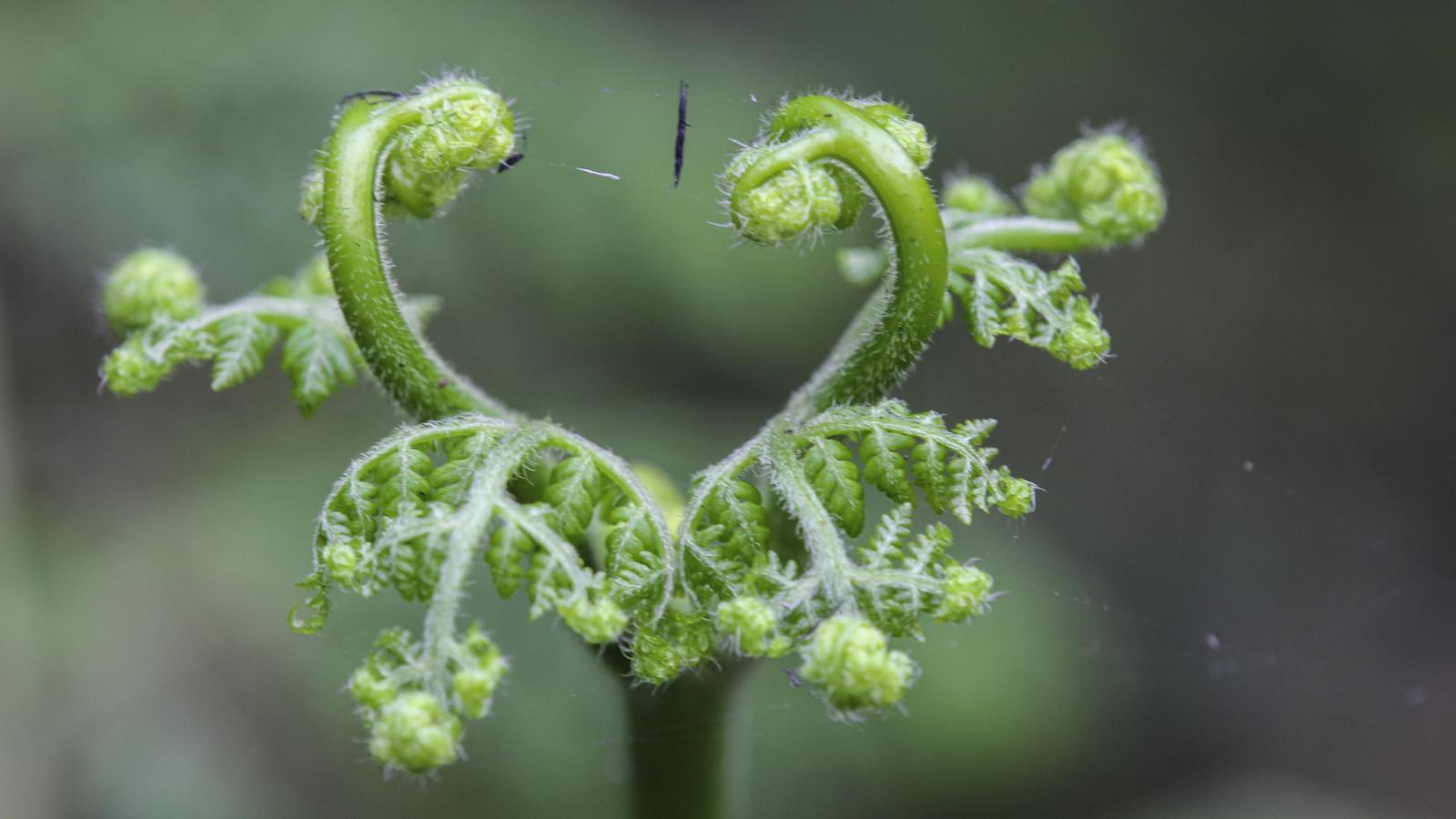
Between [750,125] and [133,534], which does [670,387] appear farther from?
[133,534]

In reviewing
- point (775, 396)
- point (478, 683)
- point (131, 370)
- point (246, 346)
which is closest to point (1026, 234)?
point (478, 683)

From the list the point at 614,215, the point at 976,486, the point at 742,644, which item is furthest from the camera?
the point at 614,215

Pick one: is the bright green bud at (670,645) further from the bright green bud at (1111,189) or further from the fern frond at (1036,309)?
the bright green bud at (1111,189)

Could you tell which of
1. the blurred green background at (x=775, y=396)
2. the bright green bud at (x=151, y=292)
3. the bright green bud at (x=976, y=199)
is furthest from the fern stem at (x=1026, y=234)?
the blurred green background at (x=775, y=396)

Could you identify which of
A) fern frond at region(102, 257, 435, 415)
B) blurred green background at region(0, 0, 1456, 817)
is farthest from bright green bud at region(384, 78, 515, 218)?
blurred green background at region(0, 0, 1456, 817)

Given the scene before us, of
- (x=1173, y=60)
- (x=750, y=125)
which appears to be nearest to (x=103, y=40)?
(x=750, y=125)
